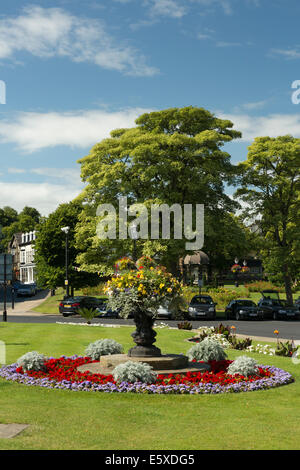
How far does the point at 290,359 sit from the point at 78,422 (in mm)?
9930

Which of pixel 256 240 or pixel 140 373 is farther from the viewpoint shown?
pixel 256 240

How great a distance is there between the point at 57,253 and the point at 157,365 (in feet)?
139

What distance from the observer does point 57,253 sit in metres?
54.0

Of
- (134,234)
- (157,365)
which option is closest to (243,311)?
(134,234)

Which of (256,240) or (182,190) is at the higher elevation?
(182,190)

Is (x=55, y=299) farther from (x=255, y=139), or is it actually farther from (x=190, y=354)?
(x=190, y=354)

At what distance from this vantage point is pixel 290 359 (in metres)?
17.0

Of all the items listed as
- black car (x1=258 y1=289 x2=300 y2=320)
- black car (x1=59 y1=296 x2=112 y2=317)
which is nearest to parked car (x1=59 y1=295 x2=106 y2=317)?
black car (x1=59 y1=296 x2=112 y2=317)

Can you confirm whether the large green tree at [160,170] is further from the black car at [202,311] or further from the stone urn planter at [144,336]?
the stone urn planter at [144,336]

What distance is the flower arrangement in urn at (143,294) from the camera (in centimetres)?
1284

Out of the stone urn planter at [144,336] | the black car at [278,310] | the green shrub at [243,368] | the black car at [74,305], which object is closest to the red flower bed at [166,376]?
the green shrub at [243,368]

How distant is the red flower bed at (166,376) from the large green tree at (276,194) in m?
27.0

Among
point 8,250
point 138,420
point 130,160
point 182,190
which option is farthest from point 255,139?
point 8,250
